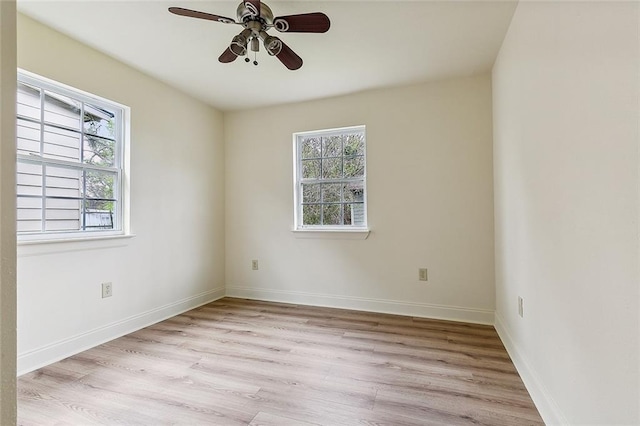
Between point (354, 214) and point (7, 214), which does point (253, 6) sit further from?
point (354, 214)

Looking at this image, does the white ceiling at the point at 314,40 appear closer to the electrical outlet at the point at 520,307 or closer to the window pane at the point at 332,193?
the window pane at the point at 332,193

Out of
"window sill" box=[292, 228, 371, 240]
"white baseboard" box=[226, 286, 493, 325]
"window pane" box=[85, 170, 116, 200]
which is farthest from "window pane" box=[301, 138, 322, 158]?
"window pane" box=[85, 170, 116, 200]

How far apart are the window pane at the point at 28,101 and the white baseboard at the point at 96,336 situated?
164 cm

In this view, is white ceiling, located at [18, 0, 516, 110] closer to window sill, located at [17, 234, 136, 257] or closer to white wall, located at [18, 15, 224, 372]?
white wall, located at [18, 15, 224, 372]

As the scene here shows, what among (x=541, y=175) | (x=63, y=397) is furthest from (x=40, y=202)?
(x=541, y=175)

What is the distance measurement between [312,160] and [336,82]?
939 millimetres

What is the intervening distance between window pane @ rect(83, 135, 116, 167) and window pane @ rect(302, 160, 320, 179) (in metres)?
1.93

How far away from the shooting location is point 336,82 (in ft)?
9.71

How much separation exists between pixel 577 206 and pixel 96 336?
3.27m

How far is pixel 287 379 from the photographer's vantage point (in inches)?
73.2

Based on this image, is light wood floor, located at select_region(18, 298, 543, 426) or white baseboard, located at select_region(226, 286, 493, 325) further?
white baseboard, located at select_region(226, 286, 493, 325)

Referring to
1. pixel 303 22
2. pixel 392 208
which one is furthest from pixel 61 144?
pixel 392 208

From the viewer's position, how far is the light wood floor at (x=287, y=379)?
1.52m

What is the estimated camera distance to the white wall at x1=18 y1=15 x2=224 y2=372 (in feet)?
6.67
